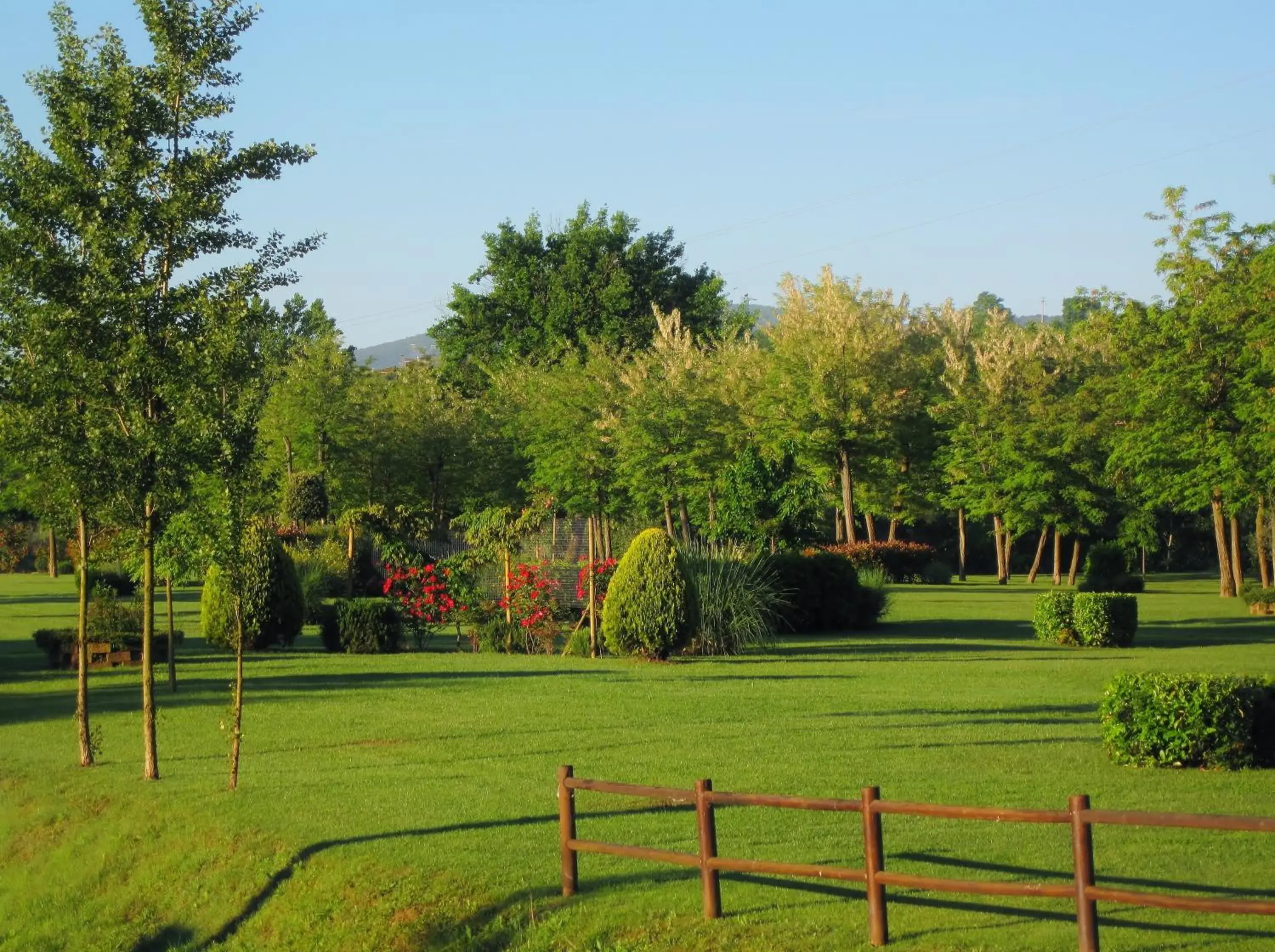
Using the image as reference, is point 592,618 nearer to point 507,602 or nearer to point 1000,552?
point 507,602

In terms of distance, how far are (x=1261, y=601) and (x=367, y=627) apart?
2370cm

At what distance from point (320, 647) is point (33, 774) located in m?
13.3

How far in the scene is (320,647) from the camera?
27.7 metres

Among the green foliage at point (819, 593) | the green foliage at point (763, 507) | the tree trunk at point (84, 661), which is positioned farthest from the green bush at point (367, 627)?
the green foliage at point (763, 507)

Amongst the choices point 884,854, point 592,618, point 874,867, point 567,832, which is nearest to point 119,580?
point 592,618

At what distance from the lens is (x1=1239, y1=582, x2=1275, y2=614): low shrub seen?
36406 millimetres

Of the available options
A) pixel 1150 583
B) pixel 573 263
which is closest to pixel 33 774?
pixel 1150 583

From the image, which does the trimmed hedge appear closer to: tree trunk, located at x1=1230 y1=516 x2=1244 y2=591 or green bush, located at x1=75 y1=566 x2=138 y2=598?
tree trunk, located at x1=1230 y1=516 x2=1244 y2=591

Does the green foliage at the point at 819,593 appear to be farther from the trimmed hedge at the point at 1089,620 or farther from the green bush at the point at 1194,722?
the green bush at the point at 1194,722

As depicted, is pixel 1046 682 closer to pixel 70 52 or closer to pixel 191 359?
pixel 191 359

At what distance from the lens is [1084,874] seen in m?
7.04

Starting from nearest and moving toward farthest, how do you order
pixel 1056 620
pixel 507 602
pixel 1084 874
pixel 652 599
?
pixel 1084 874
pixel 652 599
pixel 507 602
pixel 1056 620

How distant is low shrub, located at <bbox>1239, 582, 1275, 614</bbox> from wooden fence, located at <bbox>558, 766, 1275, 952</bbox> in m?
31.1

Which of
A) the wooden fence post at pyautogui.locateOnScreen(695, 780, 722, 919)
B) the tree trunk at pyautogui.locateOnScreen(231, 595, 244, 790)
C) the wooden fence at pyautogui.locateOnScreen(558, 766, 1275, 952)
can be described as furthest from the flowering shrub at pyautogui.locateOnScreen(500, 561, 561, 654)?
the wooden fence post at pyautogui.locateOnScreen(695, 780, 722, 919)
